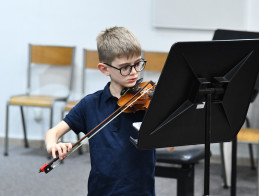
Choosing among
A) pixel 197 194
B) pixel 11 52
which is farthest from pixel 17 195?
pixel 11 52

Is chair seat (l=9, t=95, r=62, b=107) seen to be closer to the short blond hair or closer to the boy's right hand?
the short blond hair

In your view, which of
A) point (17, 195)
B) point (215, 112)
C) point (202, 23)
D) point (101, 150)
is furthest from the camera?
point (202, 23)

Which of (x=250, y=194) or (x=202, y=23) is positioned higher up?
(x=202, y=23)

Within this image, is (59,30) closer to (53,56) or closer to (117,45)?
(53,56)

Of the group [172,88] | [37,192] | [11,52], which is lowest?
[37,192]

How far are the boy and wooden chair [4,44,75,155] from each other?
104 inches

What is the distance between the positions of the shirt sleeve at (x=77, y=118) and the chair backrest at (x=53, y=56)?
2852 millimetres

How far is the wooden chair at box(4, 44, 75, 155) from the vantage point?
14.7ft

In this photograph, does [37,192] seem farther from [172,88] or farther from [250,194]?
[172,88]

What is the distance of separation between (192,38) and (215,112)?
2931 millimetres

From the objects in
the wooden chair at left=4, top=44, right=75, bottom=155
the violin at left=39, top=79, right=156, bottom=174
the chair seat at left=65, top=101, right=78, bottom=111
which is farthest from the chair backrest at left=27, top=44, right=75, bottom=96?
the violin at left=39, top=79, right=156, bottom=174

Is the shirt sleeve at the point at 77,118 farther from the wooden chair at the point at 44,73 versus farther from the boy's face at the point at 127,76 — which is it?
the wooden chair at the point at 44,73

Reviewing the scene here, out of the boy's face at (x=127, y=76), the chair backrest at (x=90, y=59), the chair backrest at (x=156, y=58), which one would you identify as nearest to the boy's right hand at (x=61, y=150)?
the boy's face at (x=127, y=76)

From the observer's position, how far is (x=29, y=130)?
501 cm
